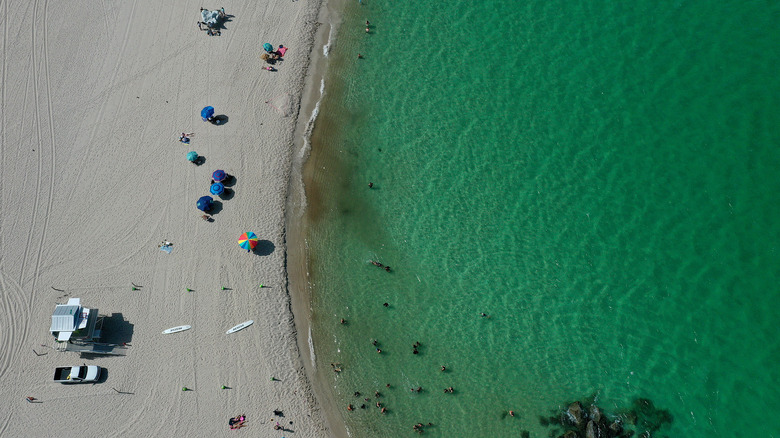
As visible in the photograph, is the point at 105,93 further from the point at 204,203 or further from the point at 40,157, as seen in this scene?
the point at 204,203

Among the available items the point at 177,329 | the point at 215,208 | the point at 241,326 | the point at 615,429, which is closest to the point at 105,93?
the point at 215,208

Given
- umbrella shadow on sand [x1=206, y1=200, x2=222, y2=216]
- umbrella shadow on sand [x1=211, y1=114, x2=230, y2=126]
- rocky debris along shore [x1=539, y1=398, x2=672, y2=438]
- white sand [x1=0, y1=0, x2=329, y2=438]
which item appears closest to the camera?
white sand [x1=0, y1=0, x2=329, y2=438]

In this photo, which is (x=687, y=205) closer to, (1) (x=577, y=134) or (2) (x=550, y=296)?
(1) (x=577, y=134)

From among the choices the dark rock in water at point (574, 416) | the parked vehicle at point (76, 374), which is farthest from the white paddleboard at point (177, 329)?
the dark rock in water at point (574, 416)

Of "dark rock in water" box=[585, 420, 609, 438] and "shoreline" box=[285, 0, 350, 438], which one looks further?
"shoreline" box=[285, 0, 350, 438]

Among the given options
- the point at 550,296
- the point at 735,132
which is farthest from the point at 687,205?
the point at 550,296

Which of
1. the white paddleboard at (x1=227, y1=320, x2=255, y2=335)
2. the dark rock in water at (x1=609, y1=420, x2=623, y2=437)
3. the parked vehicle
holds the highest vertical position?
the white paddleboard at (x1=227, y1=320, x2=255, y2=335)

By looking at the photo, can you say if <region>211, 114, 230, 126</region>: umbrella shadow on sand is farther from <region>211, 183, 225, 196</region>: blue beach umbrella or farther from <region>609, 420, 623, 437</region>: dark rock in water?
<region>609, 420, 623, 437</region>: dark rock in water

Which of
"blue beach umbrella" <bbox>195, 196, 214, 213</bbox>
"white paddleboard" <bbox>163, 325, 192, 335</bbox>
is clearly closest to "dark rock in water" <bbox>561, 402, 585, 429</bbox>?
"white paddleboard" <bbox>163, 325, 192, 335</bbox>

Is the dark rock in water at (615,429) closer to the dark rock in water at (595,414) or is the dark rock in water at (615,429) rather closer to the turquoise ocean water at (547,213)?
the dark rock in water at (595,414)
